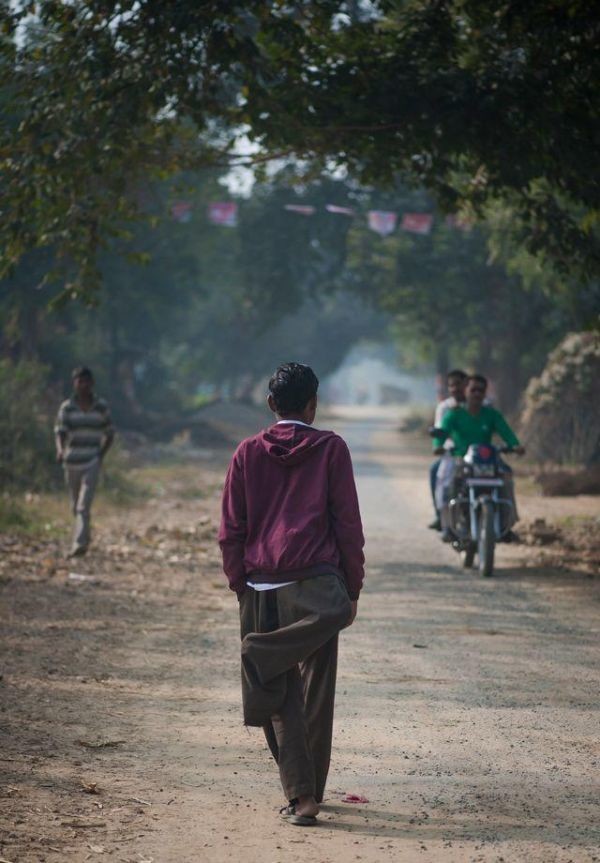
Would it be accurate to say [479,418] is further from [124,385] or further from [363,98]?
[124,385]

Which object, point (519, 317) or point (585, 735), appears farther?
point (519, 317)

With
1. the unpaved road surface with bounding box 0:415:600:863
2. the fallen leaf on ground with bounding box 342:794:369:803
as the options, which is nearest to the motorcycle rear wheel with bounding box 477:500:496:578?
the unpaved road surface with bounding box 0:415:600:863

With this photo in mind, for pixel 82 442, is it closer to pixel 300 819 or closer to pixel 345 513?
pixel 345 513

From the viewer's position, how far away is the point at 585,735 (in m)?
6.20

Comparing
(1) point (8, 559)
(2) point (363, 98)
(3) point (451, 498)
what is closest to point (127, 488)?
(1) point (8, 559)

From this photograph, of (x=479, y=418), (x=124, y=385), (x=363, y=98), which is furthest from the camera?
(x=124, y=385)

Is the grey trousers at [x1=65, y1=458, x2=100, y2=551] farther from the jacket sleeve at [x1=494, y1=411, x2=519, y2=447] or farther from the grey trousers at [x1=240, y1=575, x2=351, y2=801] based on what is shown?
the grey trousers at [x1=240, y1=575, x2=351, y2=801]

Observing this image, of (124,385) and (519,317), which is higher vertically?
(519,317)

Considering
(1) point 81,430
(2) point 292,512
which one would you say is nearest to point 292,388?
(2) point 292,512

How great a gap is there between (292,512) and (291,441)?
29 cm

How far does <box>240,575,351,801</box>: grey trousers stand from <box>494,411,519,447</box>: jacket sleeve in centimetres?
728

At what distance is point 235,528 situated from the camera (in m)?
5.12

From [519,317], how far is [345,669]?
30.3 meters

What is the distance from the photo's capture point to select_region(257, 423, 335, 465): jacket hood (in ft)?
16.4
